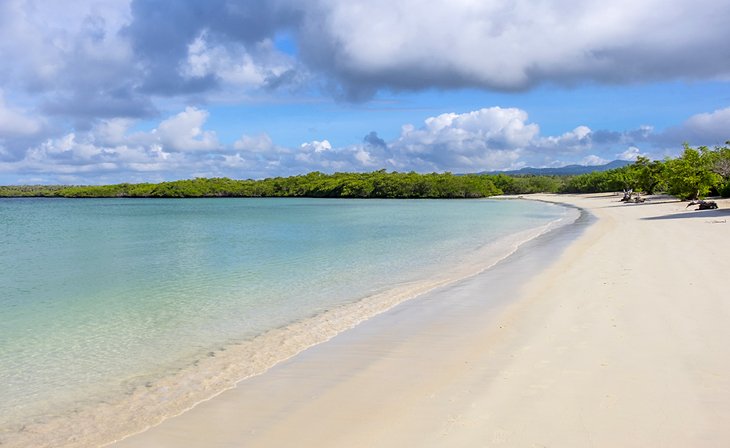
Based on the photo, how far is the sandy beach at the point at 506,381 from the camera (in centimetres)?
469

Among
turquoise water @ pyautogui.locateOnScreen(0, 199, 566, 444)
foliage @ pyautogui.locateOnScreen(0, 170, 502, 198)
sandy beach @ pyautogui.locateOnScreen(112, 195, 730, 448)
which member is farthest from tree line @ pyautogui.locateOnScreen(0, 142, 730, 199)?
sandy beach @ pyautogui.locateOnScreen(112, 195, 730, 448)

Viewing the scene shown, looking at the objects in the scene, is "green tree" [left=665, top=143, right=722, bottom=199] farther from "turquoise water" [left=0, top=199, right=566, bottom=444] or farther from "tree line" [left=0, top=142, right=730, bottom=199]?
"turquoise water" [left=0, top=199, right=566, bottom=444]

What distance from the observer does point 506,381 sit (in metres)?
5.88

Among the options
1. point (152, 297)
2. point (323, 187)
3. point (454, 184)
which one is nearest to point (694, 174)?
point (152, 297)

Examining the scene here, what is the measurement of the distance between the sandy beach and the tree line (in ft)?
115

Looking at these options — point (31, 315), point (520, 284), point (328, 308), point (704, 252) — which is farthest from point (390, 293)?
point (704, 252)

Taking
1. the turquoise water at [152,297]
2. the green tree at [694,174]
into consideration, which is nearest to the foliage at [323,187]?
the green tree at [694,174]

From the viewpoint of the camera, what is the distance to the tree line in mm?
44125

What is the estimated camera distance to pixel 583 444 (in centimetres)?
434

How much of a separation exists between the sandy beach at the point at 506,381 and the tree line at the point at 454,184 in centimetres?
3511

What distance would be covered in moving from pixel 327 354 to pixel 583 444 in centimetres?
408

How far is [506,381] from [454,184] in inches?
4526

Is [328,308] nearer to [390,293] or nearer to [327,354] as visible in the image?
[390,293]

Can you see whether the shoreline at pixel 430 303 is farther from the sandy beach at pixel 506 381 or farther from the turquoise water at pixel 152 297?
the turquoise water at pixel 152 297
